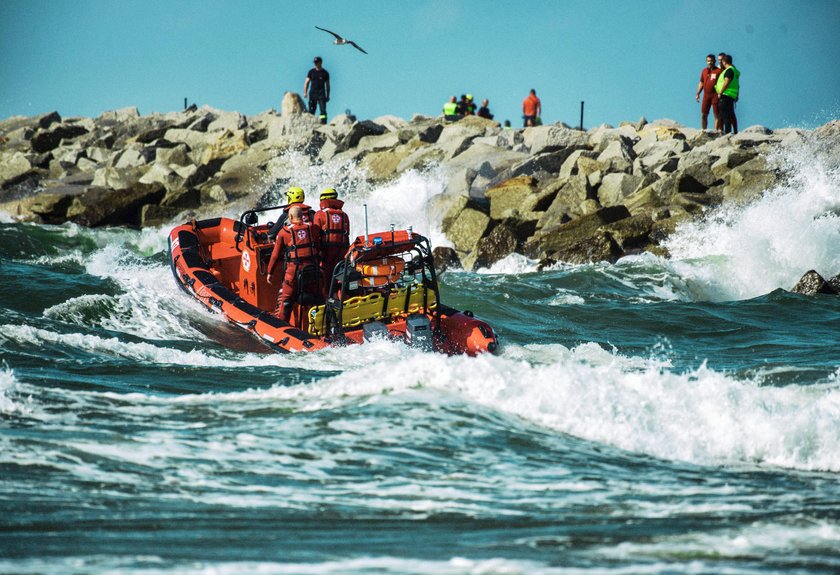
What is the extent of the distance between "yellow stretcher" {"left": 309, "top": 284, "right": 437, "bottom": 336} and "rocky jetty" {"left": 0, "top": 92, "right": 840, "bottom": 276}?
753cm

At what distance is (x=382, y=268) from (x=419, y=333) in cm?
84

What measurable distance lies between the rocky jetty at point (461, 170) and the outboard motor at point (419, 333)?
7981 millimetres

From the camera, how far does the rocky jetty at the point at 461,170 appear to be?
729 inches

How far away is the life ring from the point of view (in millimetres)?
10070

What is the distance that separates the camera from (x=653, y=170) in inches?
824

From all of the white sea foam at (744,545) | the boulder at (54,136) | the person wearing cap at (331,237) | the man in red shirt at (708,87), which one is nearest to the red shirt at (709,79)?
the man in red shirt at (708,87)

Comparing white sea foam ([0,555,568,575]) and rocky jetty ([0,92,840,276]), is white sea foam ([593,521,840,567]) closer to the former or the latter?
white sea foam ([0,555,568,575])

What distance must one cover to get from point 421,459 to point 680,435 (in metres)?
1.70

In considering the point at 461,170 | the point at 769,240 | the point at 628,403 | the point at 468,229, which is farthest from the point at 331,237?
the point at 461,170

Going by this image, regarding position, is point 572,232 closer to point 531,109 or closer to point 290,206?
point 290,206

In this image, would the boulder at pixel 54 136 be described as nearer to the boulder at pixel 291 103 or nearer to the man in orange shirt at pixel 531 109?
the boulder at pixel 291 103

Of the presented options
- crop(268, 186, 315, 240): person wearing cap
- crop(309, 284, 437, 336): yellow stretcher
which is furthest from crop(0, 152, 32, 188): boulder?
crop(309, 284, 437, 336): yellow stretcher

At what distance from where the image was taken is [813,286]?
14445 mm

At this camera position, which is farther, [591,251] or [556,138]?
[556,138]
